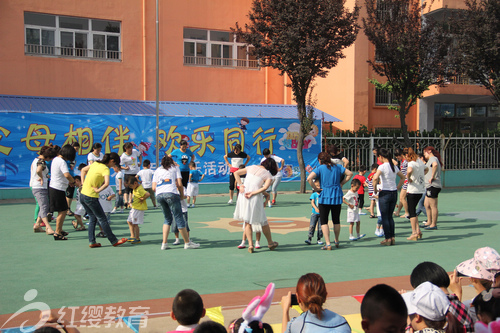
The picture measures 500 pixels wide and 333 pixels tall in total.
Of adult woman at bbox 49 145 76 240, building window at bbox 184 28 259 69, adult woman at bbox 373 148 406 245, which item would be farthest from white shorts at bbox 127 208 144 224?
building window at bbox 184 28 259 69

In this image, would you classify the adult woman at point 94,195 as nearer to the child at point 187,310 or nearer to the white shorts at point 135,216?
the white shorts at point 135,216

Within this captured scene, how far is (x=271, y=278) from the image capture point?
25.7 feet

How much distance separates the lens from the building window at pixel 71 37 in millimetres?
22953

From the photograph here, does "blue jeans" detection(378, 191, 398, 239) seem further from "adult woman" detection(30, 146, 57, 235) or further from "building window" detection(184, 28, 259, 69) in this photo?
"building window" detection(184, 28, 259, 69)

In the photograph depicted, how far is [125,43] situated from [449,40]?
14.4 meters

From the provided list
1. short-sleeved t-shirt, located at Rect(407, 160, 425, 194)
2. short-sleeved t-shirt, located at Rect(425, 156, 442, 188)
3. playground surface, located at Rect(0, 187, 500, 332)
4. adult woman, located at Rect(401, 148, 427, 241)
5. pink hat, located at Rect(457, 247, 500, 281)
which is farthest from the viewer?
short-sleeved t-shirt, located at Rect(425, 156, 442, 188)

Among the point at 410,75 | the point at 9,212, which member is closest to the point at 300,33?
the point at 410,75

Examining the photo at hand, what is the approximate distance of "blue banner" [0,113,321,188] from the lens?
18094 millimetres

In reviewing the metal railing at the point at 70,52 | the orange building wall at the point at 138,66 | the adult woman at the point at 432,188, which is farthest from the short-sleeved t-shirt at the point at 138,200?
the metal railing at the point at 70,52

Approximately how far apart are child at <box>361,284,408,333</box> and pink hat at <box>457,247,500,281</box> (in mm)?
1644

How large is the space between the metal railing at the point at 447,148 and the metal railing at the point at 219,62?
23.1ft

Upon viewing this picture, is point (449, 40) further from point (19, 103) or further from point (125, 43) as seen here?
point (19, 103)

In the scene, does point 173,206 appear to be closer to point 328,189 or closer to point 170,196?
point 170,196

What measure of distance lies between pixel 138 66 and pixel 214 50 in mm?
4007
